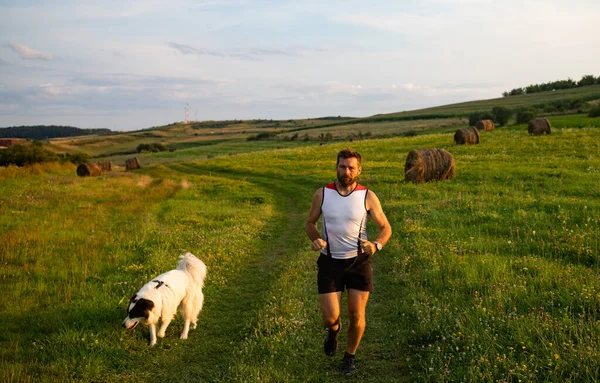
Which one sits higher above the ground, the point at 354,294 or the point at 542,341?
the point at 354,294

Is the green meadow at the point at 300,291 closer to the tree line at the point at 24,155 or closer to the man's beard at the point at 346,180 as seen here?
the man's beard at the point at 346,180

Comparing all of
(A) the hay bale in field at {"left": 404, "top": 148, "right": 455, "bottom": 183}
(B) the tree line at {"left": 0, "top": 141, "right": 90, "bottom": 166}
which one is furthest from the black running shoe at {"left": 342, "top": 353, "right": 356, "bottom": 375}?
(B) the tree line at {"left": 0, "top": 141, "right": 90, "bottom": 166}

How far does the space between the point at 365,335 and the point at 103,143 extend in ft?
415

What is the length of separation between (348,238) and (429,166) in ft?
62.5

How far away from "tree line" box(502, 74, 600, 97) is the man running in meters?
145

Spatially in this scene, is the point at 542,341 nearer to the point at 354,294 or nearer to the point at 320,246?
the point at 354,294

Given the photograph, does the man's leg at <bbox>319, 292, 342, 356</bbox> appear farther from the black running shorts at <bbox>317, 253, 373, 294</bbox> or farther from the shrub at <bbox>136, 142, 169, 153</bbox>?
the shrub at <bbox>136, 142, 169, 153</bbox>

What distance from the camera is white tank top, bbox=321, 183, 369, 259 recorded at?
21.0 feet

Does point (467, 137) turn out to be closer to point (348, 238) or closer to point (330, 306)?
point (348, 238)

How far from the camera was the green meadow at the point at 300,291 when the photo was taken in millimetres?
6715

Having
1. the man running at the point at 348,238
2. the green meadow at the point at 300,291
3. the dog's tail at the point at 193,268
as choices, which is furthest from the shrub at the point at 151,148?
the man running at the point at 348,238

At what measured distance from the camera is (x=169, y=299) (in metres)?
7.80

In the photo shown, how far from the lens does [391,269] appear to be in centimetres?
1147

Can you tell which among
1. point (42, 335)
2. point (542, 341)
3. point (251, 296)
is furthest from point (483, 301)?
point (42, 335)
